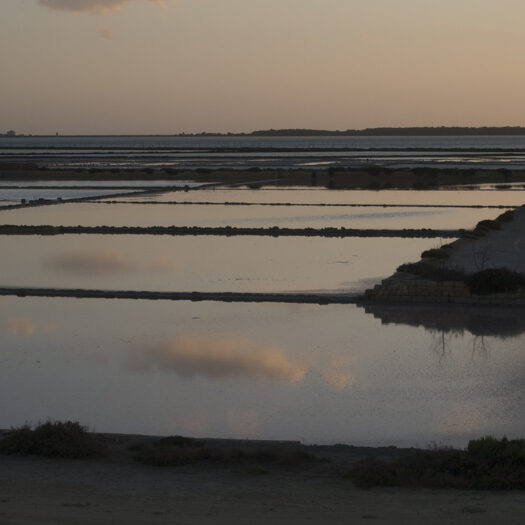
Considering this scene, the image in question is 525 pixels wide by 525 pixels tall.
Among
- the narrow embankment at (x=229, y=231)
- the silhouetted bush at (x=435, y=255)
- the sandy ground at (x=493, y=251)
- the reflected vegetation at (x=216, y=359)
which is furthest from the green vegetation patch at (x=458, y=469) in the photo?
the narrow embankment at (x=229, y=231)

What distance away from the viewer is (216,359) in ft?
32.3

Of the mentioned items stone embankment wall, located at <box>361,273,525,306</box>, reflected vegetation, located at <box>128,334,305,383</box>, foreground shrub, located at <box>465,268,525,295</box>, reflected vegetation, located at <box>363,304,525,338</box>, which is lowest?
reflected vegetation, located at <box>128,334,305,383</box>

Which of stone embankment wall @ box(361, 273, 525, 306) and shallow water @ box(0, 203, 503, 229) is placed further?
shallow water @ box(0, 203, 503, 229)

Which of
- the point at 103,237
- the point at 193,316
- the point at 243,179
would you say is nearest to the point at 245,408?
the point at 193,316

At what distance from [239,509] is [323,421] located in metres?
2.30

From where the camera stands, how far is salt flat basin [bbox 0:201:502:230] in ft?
75.4

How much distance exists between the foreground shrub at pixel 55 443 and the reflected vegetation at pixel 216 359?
2.61 metres

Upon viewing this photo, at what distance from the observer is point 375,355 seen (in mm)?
10102

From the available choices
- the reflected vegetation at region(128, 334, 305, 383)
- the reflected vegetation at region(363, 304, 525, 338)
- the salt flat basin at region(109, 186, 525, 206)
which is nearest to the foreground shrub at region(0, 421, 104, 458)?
the reflected vegetation at region(128, 334, 305, 383)

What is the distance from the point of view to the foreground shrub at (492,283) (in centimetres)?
1299

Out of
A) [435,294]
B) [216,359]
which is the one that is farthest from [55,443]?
[435,294]

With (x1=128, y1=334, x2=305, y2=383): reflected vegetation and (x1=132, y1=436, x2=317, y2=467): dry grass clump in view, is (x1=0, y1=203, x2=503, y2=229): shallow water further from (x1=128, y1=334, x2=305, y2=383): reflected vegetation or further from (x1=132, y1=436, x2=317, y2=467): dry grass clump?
(x1=132, y1=436, x2=317, y2=467): dry grass clump

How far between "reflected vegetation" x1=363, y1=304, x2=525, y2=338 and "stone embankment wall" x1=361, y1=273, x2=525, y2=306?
0.18 m

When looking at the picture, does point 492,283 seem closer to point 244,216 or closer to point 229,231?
point 229,231
